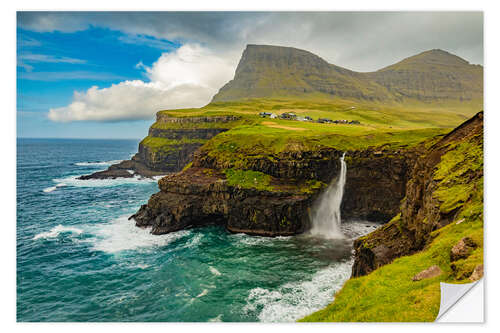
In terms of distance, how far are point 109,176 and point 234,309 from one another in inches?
2342

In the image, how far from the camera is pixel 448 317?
315 inches

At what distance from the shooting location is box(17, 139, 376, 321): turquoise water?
618 inches

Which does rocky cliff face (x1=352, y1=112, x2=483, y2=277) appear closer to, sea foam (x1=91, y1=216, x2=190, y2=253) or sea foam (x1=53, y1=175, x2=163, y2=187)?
sea foam (x1=91, y1=216, x2=190, y2=253)

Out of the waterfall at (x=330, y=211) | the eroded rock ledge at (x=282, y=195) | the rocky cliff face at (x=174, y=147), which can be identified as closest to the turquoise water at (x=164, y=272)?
the waterfall at (x=330, y=211)

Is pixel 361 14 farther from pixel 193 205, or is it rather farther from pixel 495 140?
pixel 193 205

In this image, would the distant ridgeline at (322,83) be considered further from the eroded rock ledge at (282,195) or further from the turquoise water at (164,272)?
the turquoise water at (164,272)

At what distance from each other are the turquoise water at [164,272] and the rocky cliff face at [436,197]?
502 centimetres

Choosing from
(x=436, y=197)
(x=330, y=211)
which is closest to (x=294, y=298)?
(x=436, y=197)

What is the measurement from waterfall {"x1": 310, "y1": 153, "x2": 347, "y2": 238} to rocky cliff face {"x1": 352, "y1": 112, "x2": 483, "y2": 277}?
1342 centimetres

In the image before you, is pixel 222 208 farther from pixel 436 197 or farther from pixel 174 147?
pixel 174 147

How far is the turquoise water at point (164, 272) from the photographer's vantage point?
15688mm

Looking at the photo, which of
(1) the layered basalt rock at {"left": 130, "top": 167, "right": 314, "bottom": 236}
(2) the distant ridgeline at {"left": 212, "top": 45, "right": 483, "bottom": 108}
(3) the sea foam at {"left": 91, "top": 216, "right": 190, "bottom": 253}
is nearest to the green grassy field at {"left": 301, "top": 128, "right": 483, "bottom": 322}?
(1) the layered basalt rock at {"left": 130, "top": 167, "right": 314, "bottom": 236}

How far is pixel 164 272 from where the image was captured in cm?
2084

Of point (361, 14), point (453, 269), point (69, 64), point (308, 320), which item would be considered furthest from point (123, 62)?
point (453, 269)
